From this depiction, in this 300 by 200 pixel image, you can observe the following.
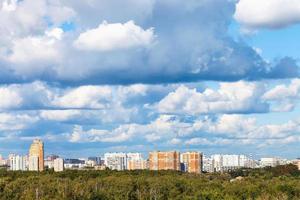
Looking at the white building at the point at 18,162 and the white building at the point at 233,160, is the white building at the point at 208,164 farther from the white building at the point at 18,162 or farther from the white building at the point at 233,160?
the white building at the point at 18,162

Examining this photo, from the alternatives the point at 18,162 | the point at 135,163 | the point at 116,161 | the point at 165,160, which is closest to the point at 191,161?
the point at 165,160

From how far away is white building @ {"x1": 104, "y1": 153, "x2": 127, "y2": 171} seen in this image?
124 meters

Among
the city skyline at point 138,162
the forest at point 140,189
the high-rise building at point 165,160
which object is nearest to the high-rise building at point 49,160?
the city skyline at point 138,162

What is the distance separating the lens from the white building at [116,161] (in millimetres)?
124250

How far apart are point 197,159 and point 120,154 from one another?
1161 inches

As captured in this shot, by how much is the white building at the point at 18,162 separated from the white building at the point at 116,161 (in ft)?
60.3

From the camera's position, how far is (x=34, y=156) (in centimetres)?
10675

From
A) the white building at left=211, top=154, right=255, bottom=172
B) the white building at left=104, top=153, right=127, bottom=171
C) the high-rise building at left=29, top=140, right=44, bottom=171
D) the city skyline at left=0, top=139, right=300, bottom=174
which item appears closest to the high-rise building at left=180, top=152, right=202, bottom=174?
the city skyline at left=0, top=139, right=300, bottom=174

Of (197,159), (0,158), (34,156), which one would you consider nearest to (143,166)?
(197,159)

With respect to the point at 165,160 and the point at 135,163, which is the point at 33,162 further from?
the point at 165,160

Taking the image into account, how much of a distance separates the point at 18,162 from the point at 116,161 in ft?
69.7

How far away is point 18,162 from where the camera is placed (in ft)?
380

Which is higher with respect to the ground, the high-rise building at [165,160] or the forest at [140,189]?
the high-rise building at [165,160]

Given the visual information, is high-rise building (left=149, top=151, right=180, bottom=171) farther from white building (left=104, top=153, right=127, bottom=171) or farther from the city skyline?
white building (left=104, top=153, right=127, bottom=171)
